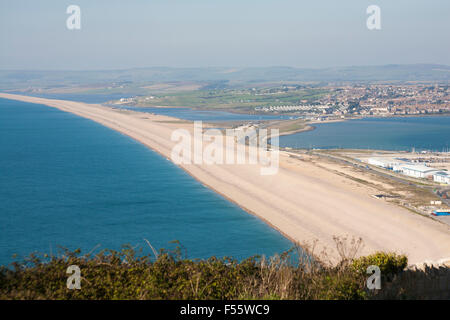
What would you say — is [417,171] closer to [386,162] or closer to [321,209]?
[386,162]


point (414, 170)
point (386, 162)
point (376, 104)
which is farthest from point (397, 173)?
point (376, 104)

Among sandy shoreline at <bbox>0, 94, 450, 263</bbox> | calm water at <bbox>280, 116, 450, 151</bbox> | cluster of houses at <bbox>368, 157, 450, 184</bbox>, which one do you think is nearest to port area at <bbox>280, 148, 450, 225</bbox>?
cluster of houses at <bbox>368, 157, 450, 184</bbox>

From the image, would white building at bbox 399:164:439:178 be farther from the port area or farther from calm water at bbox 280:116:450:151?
calm water at bbox 280:116:450:151

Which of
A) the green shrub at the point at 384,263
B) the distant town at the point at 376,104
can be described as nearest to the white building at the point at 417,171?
the green shrub at the point at 384,263
